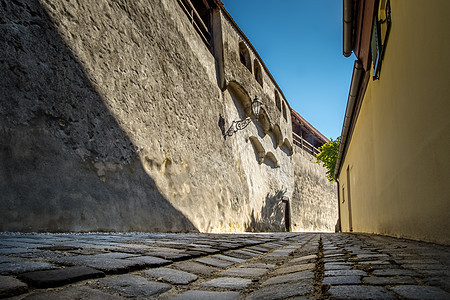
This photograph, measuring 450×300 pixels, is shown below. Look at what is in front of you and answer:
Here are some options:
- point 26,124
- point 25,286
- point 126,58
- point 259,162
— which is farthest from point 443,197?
point 259,162

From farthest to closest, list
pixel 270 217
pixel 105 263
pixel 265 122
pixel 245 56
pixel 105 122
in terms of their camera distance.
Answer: pixel 265 122 < pixel 270 217 < pixel 245 56 < pixel 105 122 < pixel 105 263

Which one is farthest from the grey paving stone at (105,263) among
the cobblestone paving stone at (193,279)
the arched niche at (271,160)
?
the arched niche at (271,160)

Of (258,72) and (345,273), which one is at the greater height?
(258,72)

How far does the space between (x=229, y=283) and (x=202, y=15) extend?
1086 centimetres

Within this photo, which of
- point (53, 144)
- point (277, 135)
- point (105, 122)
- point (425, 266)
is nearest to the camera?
point (425, 266)

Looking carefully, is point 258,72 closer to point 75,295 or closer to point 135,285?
point 135,285

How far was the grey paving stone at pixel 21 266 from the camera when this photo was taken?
1267 mm

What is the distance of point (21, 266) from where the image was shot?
1.36 metres

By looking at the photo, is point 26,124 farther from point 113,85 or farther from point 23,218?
point 113,85

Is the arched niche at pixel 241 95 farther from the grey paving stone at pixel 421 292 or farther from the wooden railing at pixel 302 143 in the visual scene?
the grey paving stone at pixel 421 292

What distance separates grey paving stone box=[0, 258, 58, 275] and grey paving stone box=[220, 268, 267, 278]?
773 millimetres

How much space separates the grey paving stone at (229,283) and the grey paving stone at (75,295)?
Result: 43 cm

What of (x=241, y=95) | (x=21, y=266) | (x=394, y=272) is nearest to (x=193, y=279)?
(x=21, y=266)

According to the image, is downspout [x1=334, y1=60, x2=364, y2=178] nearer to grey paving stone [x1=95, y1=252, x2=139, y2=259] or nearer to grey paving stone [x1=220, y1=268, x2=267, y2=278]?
grey paving stone [x1=220, y1=268, x2=267, y2=278]
